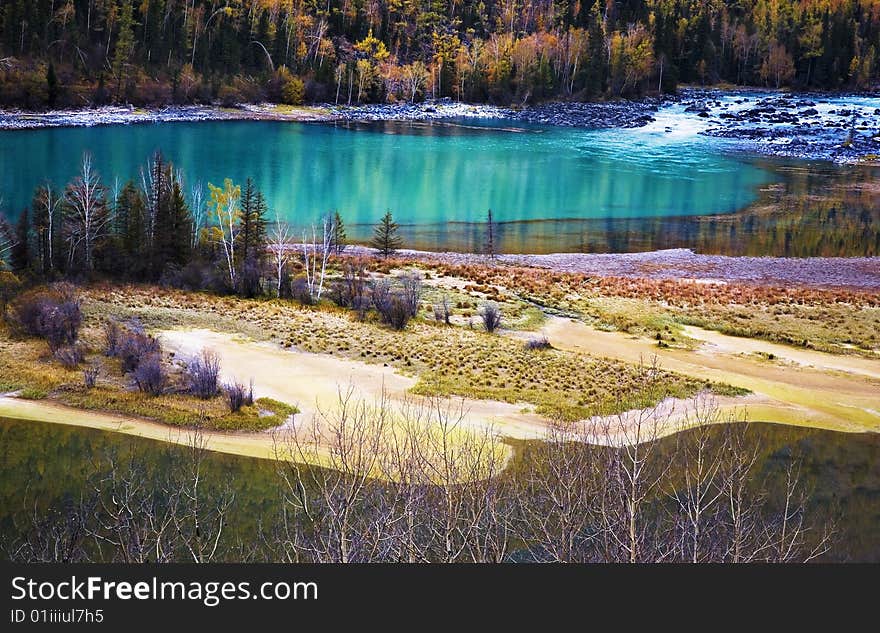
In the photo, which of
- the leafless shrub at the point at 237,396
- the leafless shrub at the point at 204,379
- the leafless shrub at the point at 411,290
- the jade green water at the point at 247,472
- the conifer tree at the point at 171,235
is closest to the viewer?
the jade green water at the point at 247,472

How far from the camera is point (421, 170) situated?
3275 inches

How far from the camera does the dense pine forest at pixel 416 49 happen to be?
116562 millimetres

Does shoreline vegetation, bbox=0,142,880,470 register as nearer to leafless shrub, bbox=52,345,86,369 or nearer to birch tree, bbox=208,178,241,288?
leafless shrub, bbox=52,345,86,369

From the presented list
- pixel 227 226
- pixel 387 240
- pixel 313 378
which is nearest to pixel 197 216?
pixel 227 226

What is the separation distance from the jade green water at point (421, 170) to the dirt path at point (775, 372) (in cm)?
2189

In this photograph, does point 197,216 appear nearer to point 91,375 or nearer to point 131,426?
point 91,375

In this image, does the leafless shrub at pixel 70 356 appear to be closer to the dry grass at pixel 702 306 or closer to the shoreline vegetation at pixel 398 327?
the shoreline vegetation at pixel 398 327

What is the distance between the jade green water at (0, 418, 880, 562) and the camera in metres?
20.1

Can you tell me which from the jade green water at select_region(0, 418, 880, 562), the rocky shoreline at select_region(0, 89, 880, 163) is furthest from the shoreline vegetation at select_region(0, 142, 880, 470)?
the rocky shoreline at select_region(0, 89, 880, 163)

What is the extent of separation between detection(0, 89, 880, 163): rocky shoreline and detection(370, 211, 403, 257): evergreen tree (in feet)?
177

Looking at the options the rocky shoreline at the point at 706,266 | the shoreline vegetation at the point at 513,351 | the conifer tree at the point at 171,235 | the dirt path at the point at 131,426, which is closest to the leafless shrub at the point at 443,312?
the shoreline vegetation at the point at 513,351

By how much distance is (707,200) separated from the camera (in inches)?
2879

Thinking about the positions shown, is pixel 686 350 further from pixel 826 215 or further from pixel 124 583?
pixel 826 215

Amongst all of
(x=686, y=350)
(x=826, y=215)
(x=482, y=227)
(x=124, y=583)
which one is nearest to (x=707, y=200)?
(x=826, y=215)
